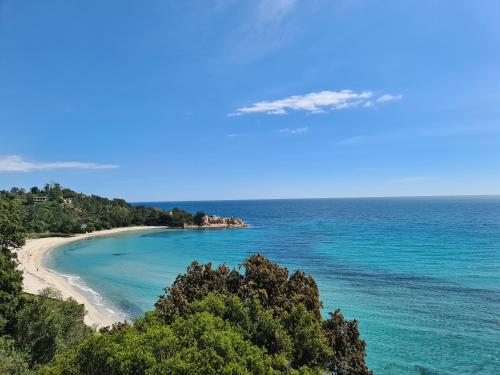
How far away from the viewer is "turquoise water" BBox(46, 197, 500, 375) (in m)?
26.9

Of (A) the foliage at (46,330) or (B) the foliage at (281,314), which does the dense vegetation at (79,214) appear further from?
(B) the foliage at (281,314)

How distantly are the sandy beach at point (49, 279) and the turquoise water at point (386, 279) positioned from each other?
228 centimetres

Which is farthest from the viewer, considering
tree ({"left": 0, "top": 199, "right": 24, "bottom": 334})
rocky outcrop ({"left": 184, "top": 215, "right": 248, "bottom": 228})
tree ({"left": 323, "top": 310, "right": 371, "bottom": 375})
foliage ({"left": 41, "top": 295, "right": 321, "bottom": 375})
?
rocky outcrop ({"left": 184, "top": 215, "right": 248, "bottom": 228})

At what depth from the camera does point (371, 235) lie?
9719 cm

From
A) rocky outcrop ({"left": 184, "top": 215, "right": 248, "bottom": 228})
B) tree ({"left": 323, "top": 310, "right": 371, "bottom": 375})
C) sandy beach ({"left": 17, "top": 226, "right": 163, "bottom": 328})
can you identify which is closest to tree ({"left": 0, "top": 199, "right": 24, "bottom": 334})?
sandy beach ({"left": 17, "top": 226, "right": 163, "bottom": 328})

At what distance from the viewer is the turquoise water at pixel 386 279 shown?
2694 centimetres

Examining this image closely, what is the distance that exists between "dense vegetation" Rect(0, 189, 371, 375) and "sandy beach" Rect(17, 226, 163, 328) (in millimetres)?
8495

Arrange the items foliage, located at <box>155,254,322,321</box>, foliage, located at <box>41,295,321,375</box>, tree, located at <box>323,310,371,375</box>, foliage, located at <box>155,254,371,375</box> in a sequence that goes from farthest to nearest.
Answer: foliage, located at <box>155,254,322,321</box>, tree, located at <box>323,310,371,375</box>, foliage, located at <box>155,254,371,375</box>, foliage, located at <box>41,295,321,375</box>

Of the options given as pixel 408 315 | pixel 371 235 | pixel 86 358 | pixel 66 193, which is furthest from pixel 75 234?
pixel 86 358

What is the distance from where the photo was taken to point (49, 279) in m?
53.9

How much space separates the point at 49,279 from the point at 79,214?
3692 inches

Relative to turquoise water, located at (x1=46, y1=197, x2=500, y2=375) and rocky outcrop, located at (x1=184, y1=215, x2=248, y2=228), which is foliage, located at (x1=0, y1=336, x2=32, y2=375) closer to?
turquoise water, located at (x1=46, y1=197, x2=500, y2=375)

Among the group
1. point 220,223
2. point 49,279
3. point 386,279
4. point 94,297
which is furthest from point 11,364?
point 220,223

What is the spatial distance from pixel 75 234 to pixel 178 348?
122 meters
